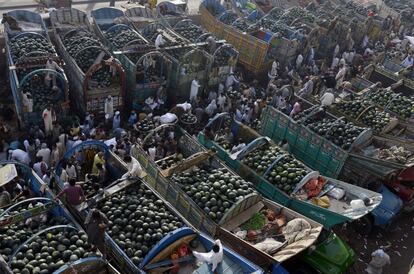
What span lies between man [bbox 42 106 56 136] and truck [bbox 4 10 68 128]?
0.62m

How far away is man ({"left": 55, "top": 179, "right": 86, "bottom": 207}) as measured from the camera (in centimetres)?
969

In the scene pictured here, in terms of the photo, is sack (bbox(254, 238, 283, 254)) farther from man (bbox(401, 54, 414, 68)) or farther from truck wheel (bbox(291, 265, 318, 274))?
man (bbox(401, 54, 414, 68))

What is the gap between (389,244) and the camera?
1298 cm

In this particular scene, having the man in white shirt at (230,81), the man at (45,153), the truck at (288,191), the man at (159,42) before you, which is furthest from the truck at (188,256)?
the man at (159,42)

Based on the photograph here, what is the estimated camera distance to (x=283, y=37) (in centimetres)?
2128

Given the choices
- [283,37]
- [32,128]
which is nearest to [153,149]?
[32,128]

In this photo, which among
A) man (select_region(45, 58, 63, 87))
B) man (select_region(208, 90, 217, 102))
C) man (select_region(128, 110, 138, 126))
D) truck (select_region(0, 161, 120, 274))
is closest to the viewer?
truck (select_region(0, 161, 120, 274))

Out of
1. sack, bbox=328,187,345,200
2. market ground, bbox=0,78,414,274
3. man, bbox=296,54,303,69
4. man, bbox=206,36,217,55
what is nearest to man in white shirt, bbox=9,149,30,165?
sack, bbox=328,187,345,200

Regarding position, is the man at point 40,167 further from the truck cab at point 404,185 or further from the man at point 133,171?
the truck cab at point 404,185

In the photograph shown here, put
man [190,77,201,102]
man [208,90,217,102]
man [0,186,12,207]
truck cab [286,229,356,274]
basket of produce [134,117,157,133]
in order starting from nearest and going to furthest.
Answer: man [0,186,12,207] → truck cab [286,229,356,274] → basket of produce [134,117,157,133] → man [190,77,201,102] → man [208,90,217,102]

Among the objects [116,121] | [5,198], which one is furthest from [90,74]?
[5,198]

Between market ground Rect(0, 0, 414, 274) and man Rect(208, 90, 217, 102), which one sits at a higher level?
man Rect(208, 90, 217, 102)

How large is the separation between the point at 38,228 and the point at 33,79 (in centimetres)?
724

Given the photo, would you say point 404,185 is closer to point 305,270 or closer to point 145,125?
point 305,270
